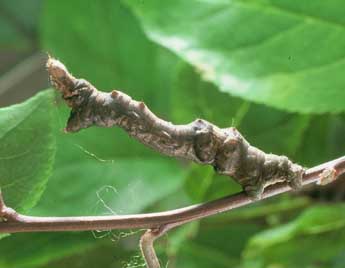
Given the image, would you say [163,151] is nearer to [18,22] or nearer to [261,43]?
[261,43]

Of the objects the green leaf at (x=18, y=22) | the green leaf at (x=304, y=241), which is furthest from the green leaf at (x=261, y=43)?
the green leaf at (x=18, y=22)

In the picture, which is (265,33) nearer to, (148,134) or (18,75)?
(148,134)

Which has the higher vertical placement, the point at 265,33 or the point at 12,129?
the point at 265,33

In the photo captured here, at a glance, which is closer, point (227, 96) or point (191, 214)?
point (191, 214)

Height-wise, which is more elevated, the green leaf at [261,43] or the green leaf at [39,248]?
the green leaf at [261,43]

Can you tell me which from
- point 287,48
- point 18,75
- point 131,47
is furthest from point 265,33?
point 18,75

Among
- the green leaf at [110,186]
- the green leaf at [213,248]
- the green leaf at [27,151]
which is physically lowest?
the green leaf at [27,151]

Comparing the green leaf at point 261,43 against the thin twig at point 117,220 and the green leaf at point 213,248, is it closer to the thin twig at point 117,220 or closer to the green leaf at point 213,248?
the thin twig at point 117,220
